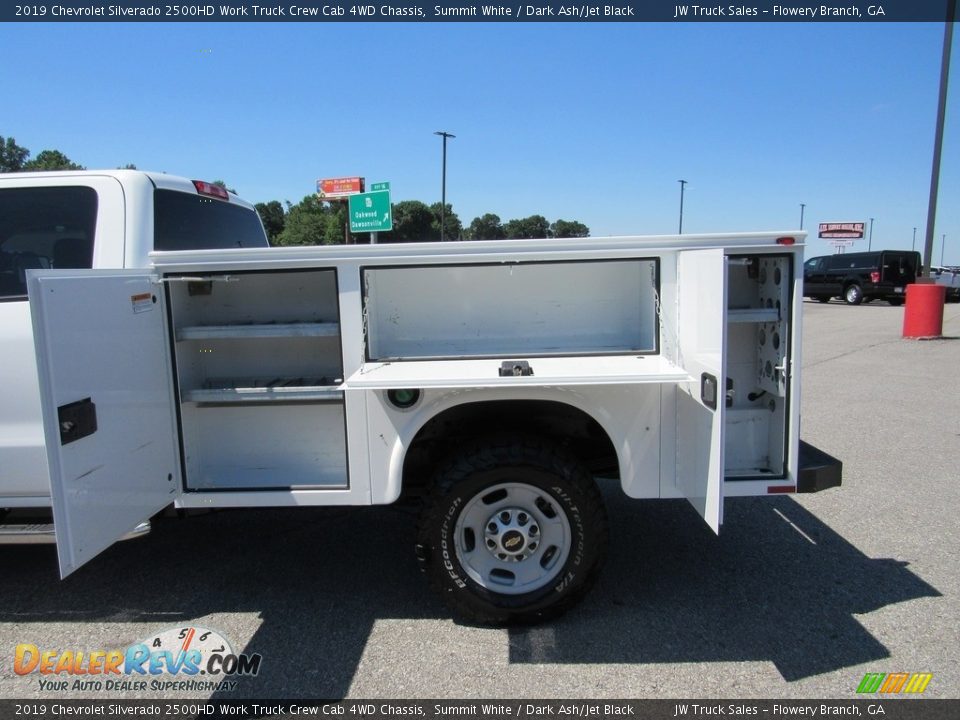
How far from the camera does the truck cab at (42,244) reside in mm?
3250

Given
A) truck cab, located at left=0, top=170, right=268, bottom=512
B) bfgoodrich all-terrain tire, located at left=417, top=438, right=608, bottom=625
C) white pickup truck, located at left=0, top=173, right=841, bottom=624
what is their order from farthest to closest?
truck cab, located at left=0, top=170, right=268, bottom=512
bfgoodrich all-terrain tire, located at left=417, top=438, right=608, bottom=625
white pickup truck, located at left=0, top=173, right=841, bottom=624

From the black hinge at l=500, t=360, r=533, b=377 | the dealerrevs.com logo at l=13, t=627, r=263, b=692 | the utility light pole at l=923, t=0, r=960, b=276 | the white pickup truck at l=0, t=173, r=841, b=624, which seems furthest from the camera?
the utility light pole at l=923, t=0, r=960, b=276

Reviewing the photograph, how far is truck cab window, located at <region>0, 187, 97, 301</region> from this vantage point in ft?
11.0

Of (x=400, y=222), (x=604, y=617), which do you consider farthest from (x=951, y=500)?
(x=400, y=222)

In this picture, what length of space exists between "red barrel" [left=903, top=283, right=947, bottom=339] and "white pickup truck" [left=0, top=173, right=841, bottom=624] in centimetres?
1307

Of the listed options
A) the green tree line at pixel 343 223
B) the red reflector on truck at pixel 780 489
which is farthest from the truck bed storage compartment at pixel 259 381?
the green tree line at pixel 343 223

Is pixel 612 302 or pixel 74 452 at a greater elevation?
pixel 612 302

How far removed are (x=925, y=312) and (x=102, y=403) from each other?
15.9m

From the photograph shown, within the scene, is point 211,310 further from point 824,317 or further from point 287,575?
point 824,317

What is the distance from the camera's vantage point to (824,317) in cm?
2069

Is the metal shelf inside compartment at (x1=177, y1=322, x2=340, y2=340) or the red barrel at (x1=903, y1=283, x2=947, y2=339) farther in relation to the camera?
the red barrel at (x1=903, y1=283, x2=947, y2=339)

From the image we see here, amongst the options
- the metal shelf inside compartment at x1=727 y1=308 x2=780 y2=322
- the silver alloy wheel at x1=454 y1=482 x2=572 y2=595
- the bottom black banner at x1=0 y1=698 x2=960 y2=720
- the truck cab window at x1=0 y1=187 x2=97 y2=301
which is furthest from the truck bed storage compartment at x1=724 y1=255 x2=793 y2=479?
the truck cab window at x1=0 y1=187 x2=97 y2=301

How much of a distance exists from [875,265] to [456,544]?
89.4 feet

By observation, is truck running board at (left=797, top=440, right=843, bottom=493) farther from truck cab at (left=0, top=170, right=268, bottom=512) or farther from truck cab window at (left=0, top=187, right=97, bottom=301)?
truck cab window at (left=0, top=187, right=97, bottom=301)
